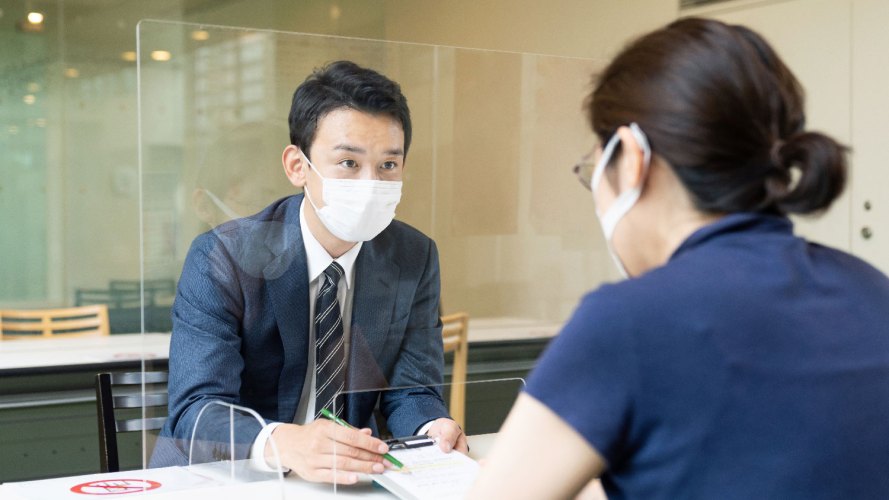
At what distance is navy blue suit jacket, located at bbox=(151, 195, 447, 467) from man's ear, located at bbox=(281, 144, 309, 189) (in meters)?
0.04

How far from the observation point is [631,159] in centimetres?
88

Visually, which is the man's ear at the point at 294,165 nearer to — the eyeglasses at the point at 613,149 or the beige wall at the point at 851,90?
the eyeglasses at the point at 613,149

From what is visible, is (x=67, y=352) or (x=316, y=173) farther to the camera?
(x=67, y=352)

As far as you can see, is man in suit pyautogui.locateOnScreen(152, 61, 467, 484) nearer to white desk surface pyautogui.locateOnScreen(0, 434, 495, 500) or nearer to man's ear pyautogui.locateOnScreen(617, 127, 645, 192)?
white desk surface pyautogui.locateOnScreen(0, 434, 495, 500)

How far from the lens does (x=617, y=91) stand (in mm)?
888

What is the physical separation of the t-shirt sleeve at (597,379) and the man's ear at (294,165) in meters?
1.10

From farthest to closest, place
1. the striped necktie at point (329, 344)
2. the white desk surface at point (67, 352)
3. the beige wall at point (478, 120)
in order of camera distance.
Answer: the white desk surface at point (67, 352), the beige wall at point (478, 120), the striped necktie at point (329, 344)

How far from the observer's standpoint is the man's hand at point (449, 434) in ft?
5.56

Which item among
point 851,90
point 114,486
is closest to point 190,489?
point 114,486

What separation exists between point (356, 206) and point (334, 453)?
1.55ft

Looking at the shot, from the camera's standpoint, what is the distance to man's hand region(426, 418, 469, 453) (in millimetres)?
1696

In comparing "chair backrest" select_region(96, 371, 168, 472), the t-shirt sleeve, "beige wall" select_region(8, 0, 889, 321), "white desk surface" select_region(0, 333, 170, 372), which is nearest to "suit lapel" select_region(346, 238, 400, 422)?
"beige wall" select_region(8, 0, 889, 321)

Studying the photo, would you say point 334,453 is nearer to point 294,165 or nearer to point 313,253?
point 313,253

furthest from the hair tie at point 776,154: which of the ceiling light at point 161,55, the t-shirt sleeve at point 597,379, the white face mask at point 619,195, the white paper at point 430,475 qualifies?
the ceiling light at point 161,55
